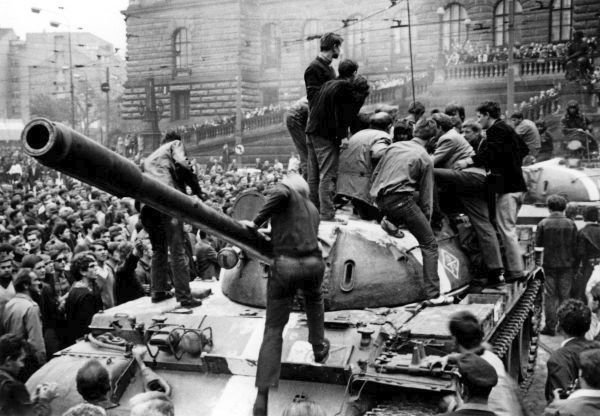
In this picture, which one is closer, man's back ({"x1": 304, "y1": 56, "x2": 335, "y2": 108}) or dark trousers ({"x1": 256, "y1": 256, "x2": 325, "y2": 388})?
dark trousers ({"x1": 256, "y1": 256, "x2": 325, "y2": 388})

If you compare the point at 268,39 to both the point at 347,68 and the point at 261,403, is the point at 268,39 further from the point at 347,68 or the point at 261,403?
the point at 261,403

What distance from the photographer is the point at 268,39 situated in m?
48.3

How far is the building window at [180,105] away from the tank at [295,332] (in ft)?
139

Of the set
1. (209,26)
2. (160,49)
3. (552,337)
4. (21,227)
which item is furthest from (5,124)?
(552,337)

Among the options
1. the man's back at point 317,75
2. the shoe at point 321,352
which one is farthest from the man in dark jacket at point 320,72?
the shoe at point 321,352

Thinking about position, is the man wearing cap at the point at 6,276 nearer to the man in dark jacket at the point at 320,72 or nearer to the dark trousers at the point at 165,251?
the dark trousers at the point at 165,251

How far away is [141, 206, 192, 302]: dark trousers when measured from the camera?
7645 millimetres

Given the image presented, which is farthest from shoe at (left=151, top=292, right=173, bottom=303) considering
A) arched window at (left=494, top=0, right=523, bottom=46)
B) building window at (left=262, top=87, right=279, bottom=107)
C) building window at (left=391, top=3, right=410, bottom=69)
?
building window at (left=262, top=87, right=279, bottom=107)

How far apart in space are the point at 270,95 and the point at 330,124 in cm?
4079

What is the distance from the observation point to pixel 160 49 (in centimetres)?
5075

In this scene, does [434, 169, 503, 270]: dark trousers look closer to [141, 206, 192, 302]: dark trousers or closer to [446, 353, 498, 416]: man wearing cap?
[141, 206, 192, 302]: dark trousers

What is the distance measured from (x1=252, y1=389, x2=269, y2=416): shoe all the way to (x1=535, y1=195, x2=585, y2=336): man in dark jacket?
295 inches

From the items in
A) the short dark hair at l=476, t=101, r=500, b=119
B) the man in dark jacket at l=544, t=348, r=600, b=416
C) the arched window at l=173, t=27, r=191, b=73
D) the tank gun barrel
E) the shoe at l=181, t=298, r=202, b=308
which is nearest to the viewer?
the tank gun barrel

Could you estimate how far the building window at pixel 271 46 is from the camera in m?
47.8
